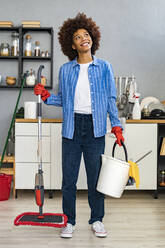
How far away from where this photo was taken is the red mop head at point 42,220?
204 centimetres

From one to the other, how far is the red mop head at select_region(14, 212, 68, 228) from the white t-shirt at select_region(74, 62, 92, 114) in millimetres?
726

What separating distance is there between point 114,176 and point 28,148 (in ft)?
4.64

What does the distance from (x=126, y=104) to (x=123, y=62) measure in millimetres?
558

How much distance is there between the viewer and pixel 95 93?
2.08m

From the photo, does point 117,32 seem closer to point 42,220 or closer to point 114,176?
point 114,176

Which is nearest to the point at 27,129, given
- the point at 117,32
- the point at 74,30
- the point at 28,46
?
the point at 28,46

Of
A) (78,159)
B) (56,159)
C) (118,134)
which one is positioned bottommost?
(56,159)

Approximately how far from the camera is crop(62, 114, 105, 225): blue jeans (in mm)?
2105

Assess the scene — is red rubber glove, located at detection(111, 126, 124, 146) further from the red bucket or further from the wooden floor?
the red bucket

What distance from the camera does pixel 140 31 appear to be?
12.3ft

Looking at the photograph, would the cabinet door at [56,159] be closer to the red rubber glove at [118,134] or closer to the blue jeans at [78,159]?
the blue jeans at [78,159]

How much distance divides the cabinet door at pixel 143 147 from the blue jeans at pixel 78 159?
103cm

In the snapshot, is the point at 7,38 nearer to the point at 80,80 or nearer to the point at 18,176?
the point at 18,176

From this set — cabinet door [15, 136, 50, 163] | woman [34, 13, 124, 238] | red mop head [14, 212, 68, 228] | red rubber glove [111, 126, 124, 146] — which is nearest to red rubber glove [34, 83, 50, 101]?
woman [34, 13, 124, 238]
